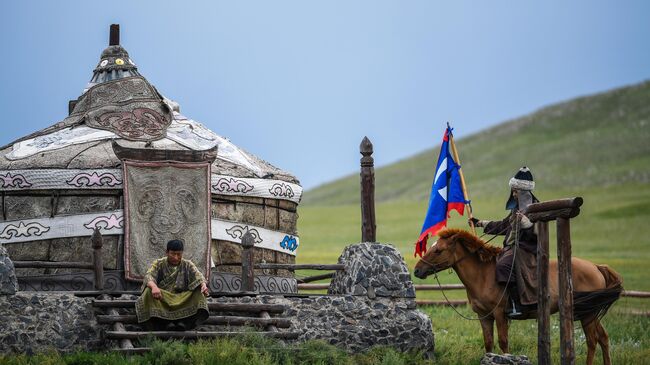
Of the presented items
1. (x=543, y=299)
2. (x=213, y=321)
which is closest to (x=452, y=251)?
(x=543, y=299)

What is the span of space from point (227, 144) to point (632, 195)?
116 ft

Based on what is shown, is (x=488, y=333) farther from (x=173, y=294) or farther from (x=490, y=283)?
(x=173, y=294)

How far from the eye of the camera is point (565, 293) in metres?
15.5

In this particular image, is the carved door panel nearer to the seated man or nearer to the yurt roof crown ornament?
the yurt roof crown ornament

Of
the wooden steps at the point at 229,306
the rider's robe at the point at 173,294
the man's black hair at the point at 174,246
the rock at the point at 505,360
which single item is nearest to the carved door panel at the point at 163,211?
the wooden steps at the point at 229,306

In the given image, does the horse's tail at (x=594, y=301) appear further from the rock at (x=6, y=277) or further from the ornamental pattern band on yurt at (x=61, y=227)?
the rock at (x=6, y=277)

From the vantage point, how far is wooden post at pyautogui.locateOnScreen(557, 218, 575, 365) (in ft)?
50.4

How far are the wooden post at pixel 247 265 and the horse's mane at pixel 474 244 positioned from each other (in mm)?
2474

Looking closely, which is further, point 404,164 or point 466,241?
point 404,164

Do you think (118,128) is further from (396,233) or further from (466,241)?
(396,233)

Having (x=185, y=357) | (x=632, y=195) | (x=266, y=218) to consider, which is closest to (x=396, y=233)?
(x=632, y=195)

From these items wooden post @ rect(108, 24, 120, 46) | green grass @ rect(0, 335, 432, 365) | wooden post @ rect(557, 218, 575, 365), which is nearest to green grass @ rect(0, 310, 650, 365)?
green grass @ rect(0, 335, 432, 365)

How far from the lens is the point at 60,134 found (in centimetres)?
1766

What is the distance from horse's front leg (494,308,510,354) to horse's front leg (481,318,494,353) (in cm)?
9
